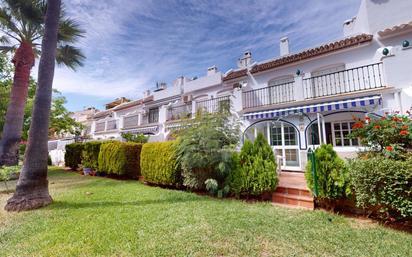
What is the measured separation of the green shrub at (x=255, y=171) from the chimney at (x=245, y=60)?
18156mm

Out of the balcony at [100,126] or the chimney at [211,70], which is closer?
the chimney at [211,70]

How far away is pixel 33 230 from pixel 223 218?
25.3 feet

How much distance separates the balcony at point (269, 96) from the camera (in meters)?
20.0

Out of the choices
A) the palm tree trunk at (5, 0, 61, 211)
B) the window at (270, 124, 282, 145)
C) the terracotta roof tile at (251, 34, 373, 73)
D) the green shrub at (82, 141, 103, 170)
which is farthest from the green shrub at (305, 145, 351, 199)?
the green shrub at (82, 141, 103, 170)

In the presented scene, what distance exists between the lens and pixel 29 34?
22.3 meters

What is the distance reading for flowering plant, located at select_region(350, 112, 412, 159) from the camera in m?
7.95

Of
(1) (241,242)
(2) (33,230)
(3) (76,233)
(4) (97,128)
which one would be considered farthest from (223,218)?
(4) (97,128)

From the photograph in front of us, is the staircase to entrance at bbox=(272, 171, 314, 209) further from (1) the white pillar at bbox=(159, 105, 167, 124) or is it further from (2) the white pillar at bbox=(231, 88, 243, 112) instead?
(1) the white pillar at bbox=(159, 105, 167, 124)

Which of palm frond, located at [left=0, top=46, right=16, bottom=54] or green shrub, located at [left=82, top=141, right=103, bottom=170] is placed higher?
palm frond, located at [left=0, top=46, right=16, bottom=54]

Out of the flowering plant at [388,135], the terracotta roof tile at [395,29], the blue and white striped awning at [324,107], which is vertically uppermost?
the terracotta roof tile at [395,29]

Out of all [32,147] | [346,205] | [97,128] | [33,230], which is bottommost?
[33,230]

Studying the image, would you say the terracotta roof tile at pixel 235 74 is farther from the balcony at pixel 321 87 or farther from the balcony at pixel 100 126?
the balcony at pixel 100 126

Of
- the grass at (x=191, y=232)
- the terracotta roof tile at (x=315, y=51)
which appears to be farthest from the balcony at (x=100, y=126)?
the grass at (x=191, y=232)

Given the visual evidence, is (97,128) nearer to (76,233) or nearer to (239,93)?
(239,93)
